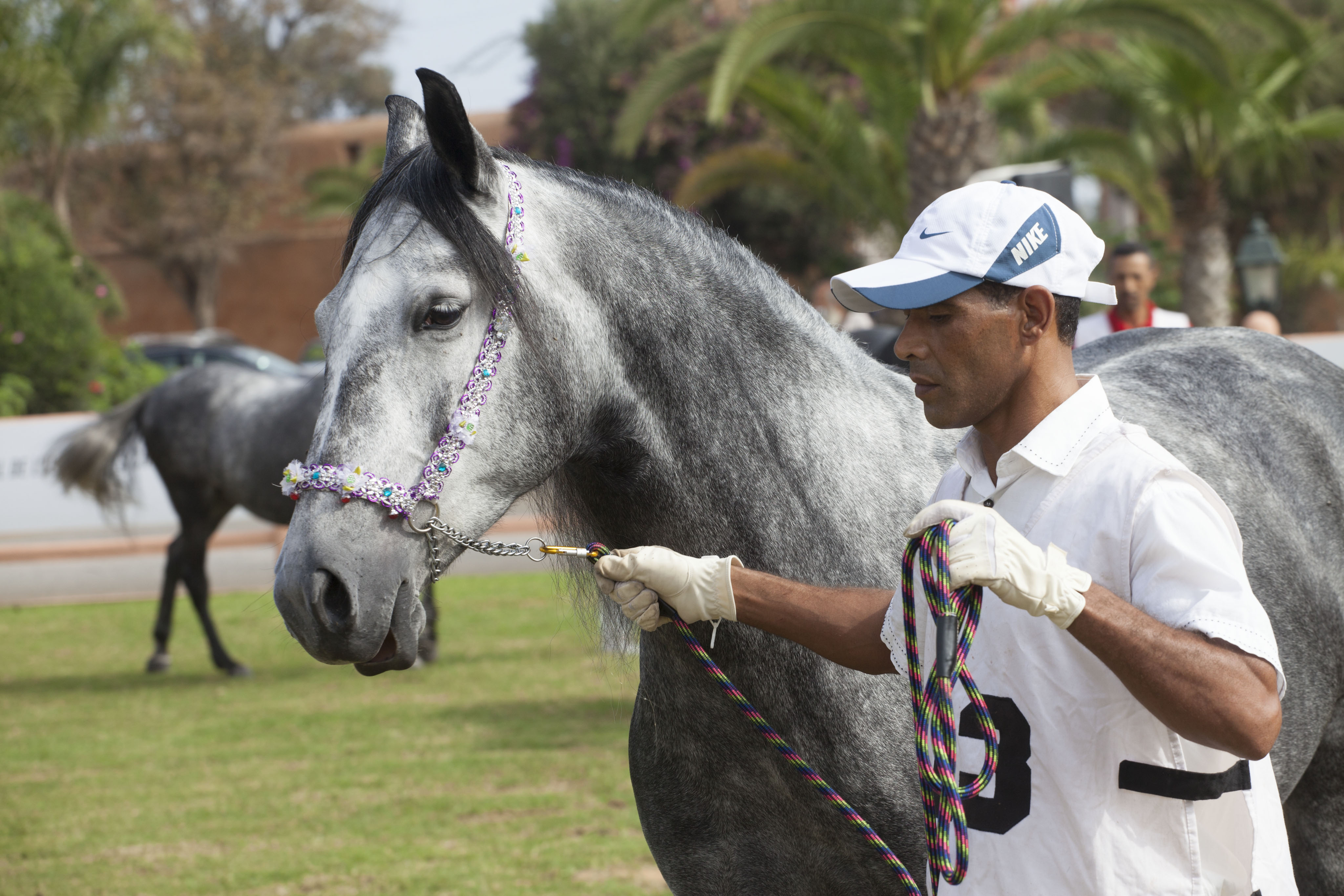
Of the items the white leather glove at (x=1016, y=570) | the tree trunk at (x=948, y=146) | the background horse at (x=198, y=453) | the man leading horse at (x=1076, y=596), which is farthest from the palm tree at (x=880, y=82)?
the white leather glove at (x=1016, y=570)

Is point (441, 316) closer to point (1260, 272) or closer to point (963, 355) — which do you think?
point (963, 355)

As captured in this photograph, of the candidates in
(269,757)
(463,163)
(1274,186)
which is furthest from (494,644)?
(1274,186)

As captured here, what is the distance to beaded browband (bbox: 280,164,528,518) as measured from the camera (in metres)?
1.85

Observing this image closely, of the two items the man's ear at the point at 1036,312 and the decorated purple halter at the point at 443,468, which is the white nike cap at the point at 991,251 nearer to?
the man's ear at the point at 1036,312

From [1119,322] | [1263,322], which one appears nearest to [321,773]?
[1119,322]

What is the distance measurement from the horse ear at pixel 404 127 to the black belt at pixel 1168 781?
1.56 meters

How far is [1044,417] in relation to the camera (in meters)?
1.71

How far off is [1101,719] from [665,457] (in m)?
0.88

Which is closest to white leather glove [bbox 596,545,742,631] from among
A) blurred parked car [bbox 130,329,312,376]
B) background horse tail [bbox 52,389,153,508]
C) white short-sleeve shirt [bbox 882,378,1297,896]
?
white short-sleeve shirt [bbox 882,378,1297,896]

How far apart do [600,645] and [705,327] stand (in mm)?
721

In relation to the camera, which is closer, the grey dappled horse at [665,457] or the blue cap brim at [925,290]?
the blue cap brim at [925,290]

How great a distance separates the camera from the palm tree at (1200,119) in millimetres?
13375

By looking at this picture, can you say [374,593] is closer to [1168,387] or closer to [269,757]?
[1168,387]

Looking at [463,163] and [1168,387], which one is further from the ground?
[463,163]
